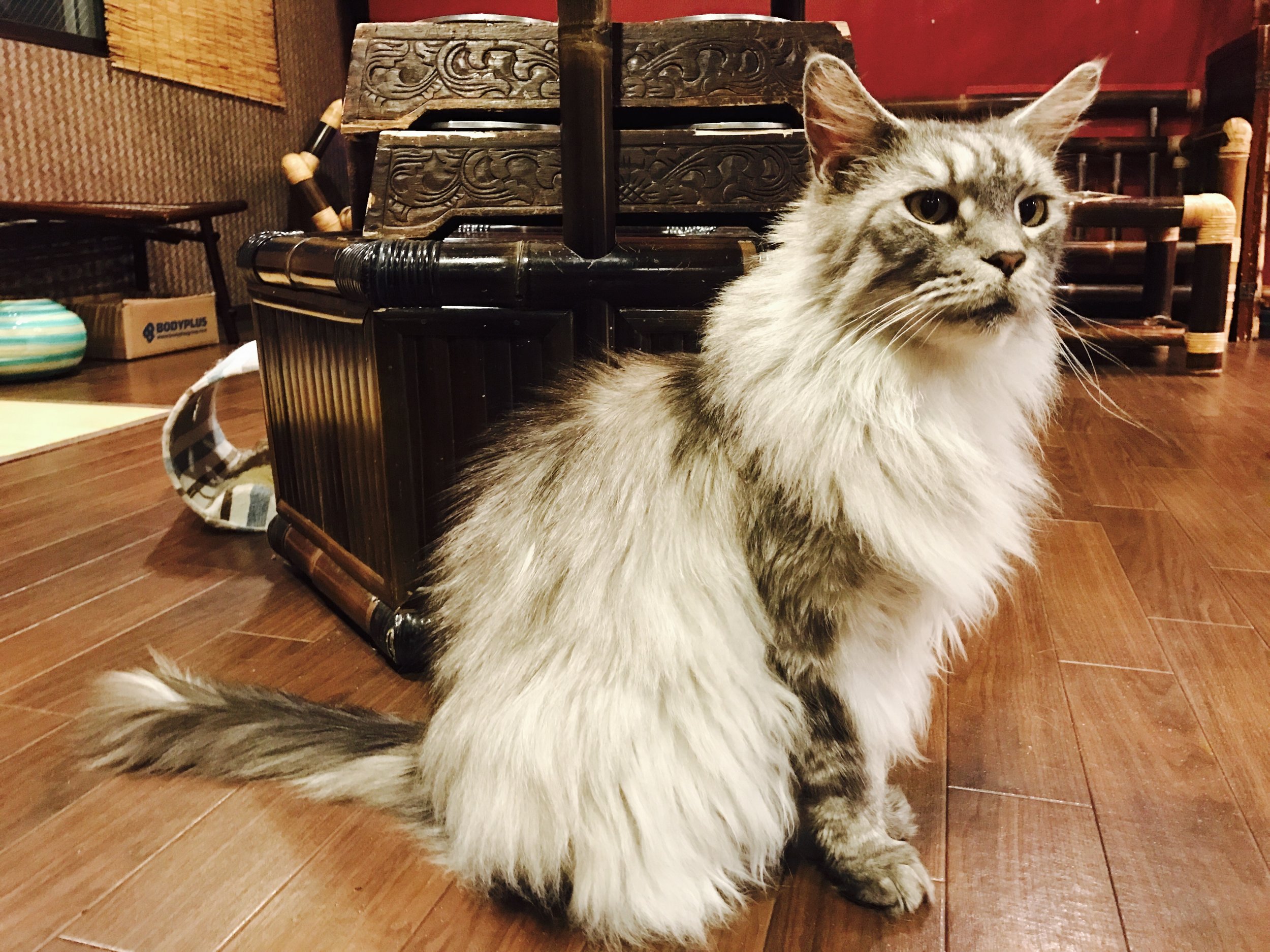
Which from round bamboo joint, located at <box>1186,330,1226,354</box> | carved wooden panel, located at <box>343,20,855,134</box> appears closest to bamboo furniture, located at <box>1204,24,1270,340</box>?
Result: round bamboo joint, located at <box>1186,330,1226,354</box>

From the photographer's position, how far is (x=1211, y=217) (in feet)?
11.6

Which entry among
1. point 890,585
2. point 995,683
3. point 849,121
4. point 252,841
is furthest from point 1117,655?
point 252,841

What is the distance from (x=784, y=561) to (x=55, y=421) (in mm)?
2960

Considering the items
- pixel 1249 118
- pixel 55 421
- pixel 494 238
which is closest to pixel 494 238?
pixel 494 238

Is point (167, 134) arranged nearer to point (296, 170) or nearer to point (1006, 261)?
point (296, 170)

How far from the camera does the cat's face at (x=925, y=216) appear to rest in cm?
86

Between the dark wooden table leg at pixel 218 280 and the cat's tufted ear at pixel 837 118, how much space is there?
167 inches

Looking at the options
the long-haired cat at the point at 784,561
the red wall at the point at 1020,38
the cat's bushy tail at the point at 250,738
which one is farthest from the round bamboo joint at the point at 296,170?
the long-haired cat at the point at 784,561

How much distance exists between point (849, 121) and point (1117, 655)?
1005 millimetres

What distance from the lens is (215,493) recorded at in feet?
6.93

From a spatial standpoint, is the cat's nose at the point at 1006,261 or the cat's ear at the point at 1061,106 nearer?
the cat's nose at the point at 1006,261

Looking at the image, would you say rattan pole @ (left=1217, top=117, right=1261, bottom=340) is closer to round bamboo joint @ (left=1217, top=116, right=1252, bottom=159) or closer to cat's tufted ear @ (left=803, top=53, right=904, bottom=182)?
round bamboo joint @ (left=1217, top=116, right=1252, bottom=159)

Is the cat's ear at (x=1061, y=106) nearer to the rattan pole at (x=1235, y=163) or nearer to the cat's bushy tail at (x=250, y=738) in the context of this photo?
the cat's bushy tail at (x=250, y=738)

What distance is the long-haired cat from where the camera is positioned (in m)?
0.88
